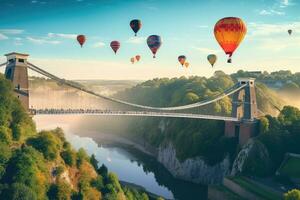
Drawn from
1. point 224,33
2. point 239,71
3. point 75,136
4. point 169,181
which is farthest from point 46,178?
point 239,71

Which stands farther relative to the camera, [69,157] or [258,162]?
[258,162]

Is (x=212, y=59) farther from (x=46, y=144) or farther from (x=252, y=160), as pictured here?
(x=46, y=144)

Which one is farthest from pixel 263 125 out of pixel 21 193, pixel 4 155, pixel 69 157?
pixel 21 193

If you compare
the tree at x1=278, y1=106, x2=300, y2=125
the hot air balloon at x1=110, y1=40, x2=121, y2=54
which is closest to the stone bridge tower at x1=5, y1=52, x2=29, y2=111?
the hot air balloon at x1=110, y1=40, x2=121, y2=54

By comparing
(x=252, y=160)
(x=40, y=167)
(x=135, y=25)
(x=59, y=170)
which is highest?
(x=135, y=25)

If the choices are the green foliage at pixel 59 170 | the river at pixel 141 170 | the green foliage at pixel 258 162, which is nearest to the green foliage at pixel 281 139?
the green foliage at pixel 258 162

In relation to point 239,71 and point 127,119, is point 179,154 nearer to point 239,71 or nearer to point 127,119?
point 127,119

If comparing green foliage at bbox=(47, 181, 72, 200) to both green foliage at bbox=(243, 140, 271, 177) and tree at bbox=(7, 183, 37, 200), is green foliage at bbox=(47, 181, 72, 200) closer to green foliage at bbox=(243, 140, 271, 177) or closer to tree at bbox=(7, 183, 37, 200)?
tree at bbox=(7, 183, 37, 200)
